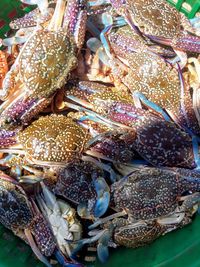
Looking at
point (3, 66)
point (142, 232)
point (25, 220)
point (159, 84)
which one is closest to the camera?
point (142, 232)

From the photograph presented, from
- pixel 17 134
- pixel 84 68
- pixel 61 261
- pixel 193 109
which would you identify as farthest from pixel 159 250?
pixel 84 68

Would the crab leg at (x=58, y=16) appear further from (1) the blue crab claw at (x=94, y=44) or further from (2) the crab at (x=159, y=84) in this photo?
(2) the crab at (x=159, y=84)

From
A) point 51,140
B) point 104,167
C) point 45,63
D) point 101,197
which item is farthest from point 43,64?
point 101,197

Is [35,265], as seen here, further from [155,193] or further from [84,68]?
[84,68]

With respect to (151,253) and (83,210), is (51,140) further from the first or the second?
(151,253)

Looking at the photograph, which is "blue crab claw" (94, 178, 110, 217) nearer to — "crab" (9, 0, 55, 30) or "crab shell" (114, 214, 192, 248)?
"crab shell" (114, 214, 192, 248)

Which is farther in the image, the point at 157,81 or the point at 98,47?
the point at 98,47
